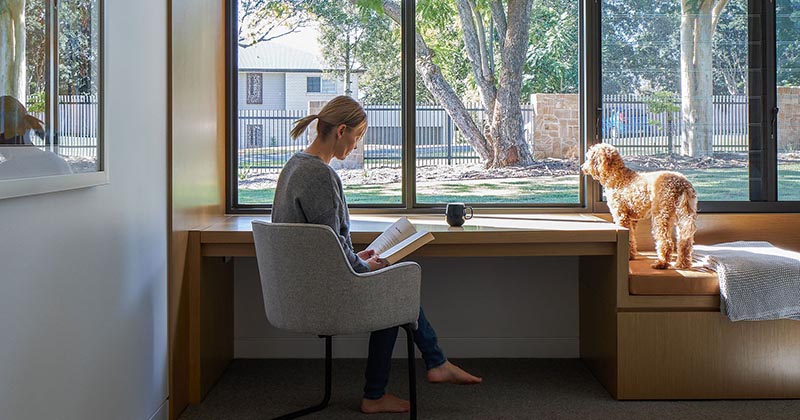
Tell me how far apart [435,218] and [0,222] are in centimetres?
234

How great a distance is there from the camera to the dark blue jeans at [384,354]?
3148mm

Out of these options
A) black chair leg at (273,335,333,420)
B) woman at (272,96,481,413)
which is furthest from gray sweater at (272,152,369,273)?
black chair leg at (273,335,333,420)

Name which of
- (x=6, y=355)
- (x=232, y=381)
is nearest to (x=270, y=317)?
(x=232, y=381)

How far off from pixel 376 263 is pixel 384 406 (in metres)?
0.63

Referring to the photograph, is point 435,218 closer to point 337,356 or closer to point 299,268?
point 337,356

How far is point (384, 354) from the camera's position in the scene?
316 cm

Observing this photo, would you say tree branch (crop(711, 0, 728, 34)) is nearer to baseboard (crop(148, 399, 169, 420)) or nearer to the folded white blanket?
the folded white blanket

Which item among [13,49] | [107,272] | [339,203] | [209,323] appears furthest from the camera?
[209,323]

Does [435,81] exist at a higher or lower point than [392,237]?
higher

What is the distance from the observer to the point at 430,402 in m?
3.35

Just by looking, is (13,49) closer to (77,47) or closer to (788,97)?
(77,47)

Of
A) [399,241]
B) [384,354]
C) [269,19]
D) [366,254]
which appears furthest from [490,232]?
[269,19]

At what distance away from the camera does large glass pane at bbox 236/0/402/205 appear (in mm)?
4082

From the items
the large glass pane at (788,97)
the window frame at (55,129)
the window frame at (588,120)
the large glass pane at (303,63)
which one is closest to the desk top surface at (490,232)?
the window frame at (588,120)
